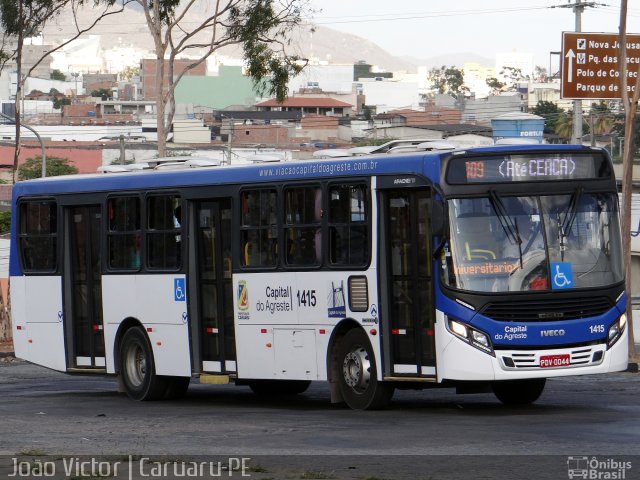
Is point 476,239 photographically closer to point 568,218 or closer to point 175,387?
point 568,218

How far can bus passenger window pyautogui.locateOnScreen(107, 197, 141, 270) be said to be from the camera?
19438 mm

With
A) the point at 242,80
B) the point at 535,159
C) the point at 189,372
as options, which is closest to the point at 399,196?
the point at 535,159

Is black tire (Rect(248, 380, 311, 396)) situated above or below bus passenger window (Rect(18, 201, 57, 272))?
below

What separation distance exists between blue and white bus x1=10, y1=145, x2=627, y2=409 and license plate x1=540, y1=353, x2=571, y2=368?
0.08 ft

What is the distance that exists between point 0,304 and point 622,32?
17.7 metres

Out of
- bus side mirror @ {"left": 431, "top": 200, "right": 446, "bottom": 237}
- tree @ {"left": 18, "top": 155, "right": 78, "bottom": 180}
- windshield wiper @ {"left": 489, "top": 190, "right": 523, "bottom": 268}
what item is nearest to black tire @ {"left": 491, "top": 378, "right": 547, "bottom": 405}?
windshield wiper @ {"left": 489, "top": 190, "right": 523, "bottom": 268}

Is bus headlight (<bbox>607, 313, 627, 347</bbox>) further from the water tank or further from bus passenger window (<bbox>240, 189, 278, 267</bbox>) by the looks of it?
the water tank

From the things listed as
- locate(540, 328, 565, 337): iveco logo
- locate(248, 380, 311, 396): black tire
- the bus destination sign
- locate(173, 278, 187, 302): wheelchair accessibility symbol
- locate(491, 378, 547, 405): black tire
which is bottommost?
locate(248, 380, 311, 396): black tire

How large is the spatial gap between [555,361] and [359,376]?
7.71ft

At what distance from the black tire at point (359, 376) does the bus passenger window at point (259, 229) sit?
160 centimetres

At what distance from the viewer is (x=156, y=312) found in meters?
19.2

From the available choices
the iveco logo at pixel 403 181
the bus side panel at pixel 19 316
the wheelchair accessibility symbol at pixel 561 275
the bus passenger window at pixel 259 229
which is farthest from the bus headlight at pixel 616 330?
the bus side panel at pixel 19 316

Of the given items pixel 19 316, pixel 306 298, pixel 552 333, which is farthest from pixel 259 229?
pixel 19 316

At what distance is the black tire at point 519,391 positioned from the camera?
16830mm
